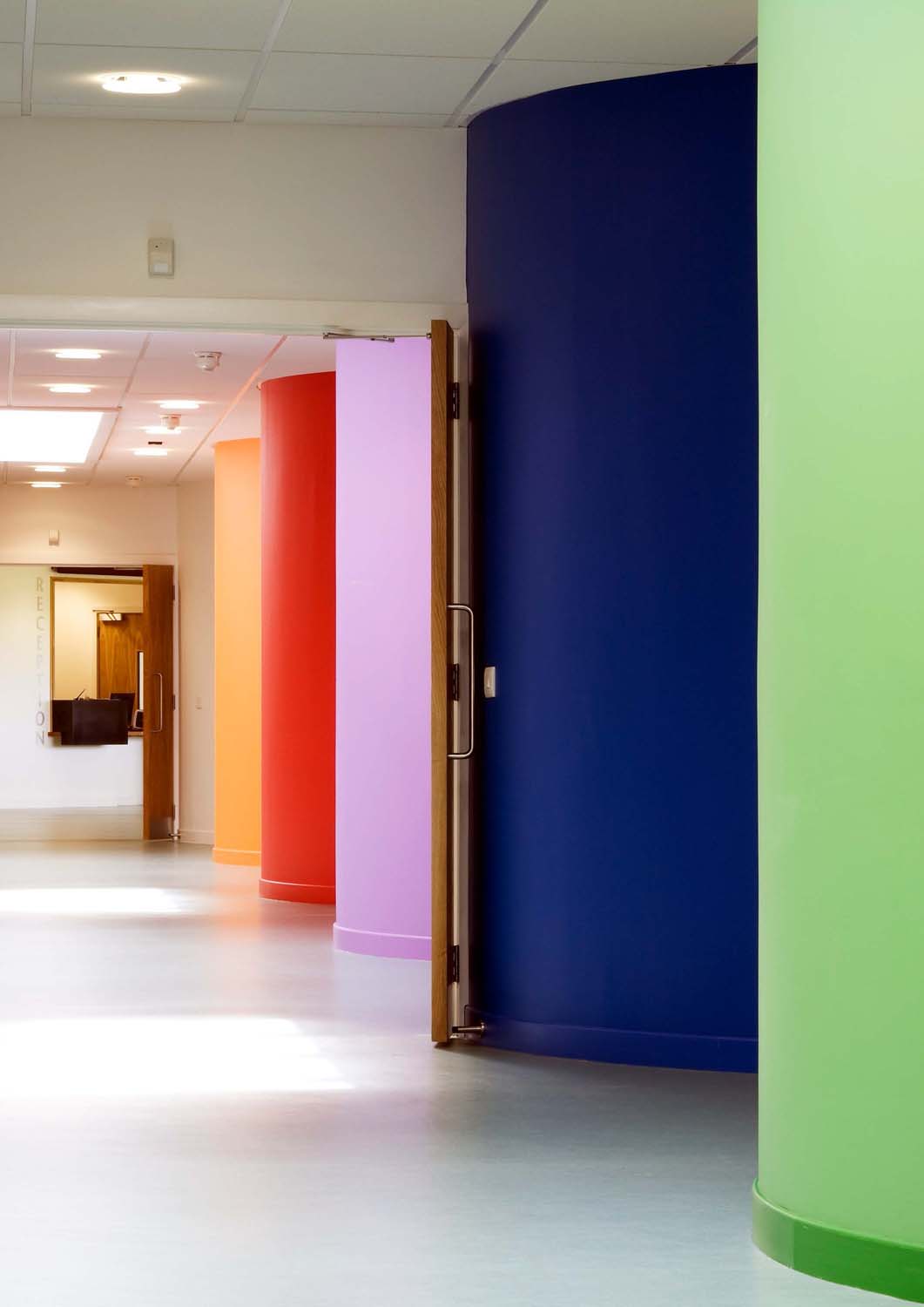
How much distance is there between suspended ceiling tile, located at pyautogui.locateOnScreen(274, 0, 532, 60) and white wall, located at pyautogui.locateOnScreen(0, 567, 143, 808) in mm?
16305

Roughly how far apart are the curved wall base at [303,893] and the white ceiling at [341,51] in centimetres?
601

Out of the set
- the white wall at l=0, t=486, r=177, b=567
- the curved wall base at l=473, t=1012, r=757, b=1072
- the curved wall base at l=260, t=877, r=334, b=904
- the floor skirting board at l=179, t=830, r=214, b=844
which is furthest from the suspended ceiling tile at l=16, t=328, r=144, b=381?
the floor skirting board at l=179, t=830, r=214, b=844

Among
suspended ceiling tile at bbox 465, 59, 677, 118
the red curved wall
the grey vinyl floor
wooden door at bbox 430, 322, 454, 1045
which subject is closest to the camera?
the grey vinyl floor

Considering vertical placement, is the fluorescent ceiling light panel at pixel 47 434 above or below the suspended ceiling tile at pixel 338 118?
below

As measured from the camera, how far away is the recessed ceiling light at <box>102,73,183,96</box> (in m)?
6.09

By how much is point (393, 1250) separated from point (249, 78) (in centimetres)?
390

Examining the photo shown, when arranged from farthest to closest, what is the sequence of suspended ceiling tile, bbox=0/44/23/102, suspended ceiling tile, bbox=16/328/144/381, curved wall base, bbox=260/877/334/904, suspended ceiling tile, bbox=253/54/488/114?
curved wall base, bbox=260/877/334/904 < suspended ceiling tile, bbox=16/328/144/381 < suspended ceiling tile, bbox=253/54/488/114 < suspended ceiling tile, bbox=0/44/23/102

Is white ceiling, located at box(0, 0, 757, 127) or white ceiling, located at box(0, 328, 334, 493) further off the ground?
white ceiling, located at box(0, 0, 757, 127)

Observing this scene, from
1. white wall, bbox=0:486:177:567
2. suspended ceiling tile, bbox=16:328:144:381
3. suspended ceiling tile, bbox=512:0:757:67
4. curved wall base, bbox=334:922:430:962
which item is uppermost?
suspended ceiling tile, bbox=512:0:757:67

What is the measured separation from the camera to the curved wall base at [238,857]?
13891mm

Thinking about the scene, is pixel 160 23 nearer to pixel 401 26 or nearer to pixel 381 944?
pixel 401 26

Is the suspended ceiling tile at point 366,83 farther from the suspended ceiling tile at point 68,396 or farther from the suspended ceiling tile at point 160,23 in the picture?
the suspended ceiling tile at point 68,396

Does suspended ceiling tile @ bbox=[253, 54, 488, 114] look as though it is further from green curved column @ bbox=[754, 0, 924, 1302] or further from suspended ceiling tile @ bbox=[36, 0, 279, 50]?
green curved column @ bbox=[754, 0, 924, 1302]

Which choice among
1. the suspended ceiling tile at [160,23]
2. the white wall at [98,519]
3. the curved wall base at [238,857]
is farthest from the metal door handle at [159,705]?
the suspended ceiling tile at [160,23]
